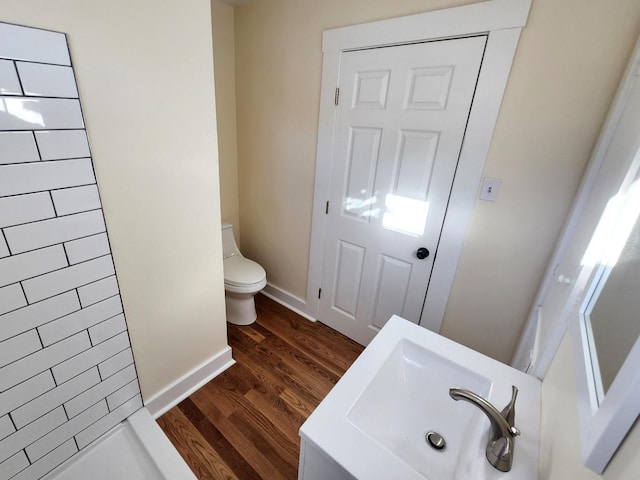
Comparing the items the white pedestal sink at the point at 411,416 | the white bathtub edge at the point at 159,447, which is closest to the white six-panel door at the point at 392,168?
the white pedestal sink at the point at 411,416

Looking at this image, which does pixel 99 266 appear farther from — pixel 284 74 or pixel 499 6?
pixel 499 6

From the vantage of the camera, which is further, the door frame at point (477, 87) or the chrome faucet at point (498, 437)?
the door frame at point (477, 87)

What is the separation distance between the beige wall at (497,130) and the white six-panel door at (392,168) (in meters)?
0.17

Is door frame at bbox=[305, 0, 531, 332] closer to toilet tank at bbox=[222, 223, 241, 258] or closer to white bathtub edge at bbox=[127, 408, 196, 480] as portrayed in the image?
toilet tank at bbox=[222, 223, 241, 258]

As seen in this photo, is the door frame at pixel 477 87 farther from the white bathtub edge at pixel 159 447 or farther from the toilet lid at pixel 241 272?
the white bathtub edge at pixel 159 447

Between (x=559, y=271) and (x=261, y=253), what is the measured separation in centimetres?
199

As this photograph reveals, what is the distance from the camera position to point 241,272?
6.71 ft

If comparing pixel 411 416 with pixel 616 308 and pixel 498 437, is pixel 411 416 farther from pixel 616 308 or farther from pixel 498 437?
pixel 616 308

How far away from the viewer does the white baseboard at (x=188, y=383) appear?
143 cm

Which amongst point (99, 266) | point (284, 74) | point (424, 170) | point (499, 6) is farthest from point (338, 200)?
point (99, 266)

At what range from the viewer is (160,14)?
3.24ft

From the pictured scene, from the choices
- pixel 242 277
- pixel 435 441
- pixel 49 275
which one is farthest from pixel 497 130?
pixel 49 275

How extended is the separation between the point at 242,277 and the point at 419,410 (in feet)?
4.67

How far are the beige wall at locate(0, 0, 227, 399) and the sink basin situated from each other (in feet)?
3.27
